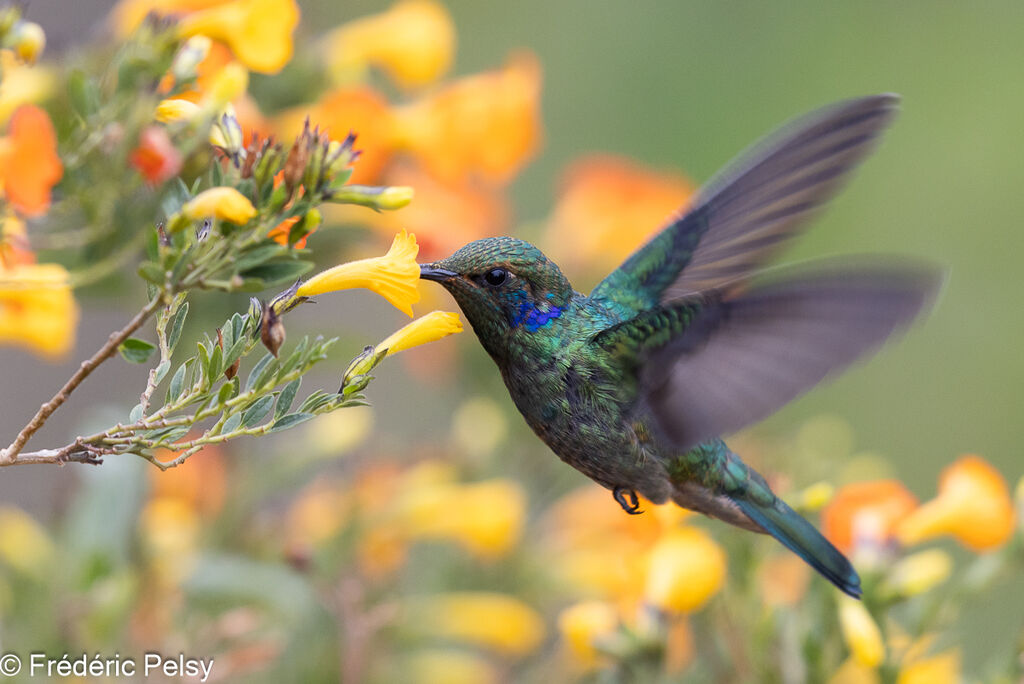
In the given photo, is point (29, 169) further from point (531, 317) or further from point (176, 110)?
point (531, 317)

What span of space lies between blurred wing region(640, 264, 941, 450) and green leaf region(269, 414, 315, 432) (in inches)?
19.5

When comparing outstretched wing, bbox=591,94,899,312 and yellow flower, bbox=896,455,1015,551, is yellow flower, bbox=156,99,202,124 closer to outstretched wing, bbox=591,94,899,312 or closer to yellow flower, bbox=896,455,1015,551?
outstretched wing, bbox=591,94,899,312

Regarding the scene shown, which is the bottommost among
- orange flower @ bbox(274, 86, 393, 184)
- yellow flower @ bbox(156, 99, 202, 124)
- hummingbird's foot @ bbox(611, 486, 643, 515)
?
hummingbird's foot @ bbox(611, 486, 643, 515)

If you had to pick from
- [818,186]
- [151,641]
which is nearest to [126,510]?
[151,641]

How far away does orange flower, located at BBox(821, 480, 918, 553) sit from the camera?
6.16 feet

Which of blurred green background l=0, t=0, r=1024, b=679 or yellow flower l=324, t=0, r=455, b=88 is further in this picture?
blurred green background l=0, t=0, r=1024, b=679

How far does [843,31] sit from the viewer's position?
231 inches

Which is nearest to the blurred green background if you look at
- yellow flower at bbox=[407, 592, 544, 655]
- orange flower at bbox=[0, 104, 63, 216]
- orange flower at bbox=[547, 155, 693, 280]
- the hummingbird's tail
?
orange flower at bbox=[547, 155, 693, 280]

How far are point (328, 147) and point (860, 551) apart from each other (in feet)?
3.94

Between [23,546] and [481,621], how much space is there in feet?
3.08

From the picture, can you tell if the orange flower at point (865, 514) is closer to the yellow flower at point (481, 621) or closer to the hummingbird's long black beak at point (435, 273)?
the yellow flower at point (481, 621)

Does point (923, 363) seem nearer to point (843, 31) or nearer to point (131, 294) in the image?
point (843, 31)
